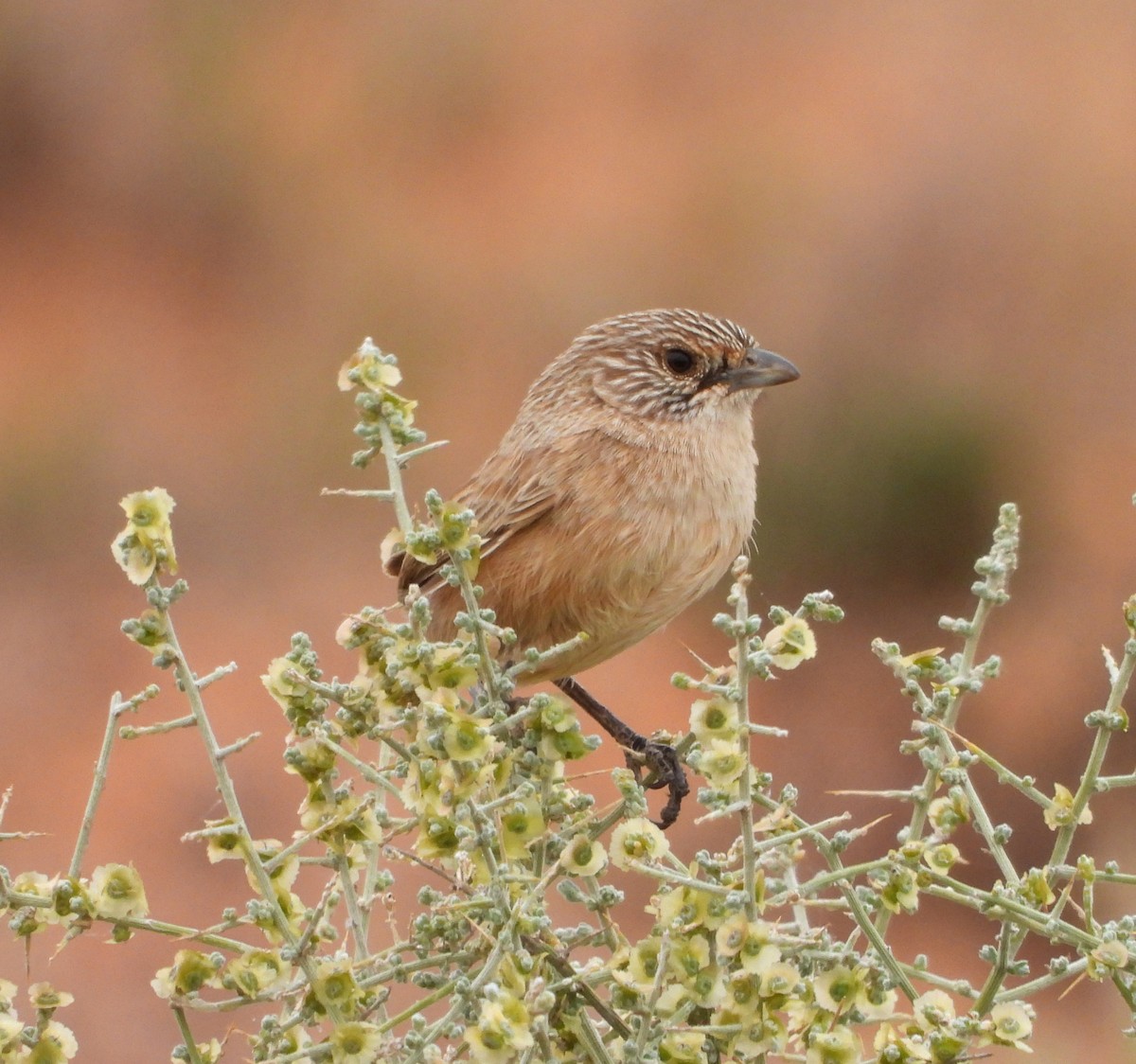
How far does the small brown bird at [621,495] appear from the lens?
11.2 ft

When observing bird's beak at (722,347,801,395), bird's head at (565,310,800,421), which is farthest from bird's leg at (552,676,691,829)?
bird's beak at (722,347,801,395)

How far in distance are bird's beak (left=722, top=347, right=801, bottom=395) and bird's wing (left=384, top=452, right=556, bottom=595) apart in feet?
1.95

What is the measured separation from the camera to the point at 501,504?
3.68 metres

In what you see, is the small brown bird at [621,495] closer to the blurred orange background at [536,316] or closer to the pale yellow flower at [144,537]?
the pale yellow flower at [144,537]

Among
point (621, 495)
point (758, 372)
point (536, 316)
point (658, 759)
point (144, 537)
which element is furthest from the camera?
point (536, 316)

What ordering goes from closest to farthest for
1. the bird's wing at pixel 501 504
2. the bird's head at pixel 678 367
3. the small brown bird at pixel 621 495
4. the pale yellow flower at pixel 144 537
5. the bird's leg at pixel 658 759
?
the pale yellow flower at pixel 144 537 → the bird's leg at pixel 658 759 → the small brown bird at pixel 621 495 → the bird's wing at pixel 501 504 → the bird's head at pixel 678 367

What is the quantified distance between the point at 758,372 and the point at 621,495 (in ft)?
2.15

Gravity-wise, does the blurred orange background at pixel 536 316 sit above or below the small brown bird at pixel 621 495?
above

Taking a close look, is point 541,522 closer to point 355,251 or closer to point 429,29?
point 355,251

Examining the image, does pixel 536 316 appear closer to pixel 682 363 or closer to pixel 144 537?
pixel 682 363

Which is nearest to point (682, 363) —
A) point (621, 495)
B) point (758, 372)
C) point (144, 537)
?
point (758, 372)

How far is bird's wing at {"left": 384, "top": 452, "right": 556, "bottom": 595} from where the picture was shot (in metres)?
3.59

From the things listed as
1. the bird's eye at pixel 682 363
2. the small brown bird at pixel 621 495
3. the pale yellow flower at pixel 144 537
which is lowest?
the pale yellow flower at pixel 144 537

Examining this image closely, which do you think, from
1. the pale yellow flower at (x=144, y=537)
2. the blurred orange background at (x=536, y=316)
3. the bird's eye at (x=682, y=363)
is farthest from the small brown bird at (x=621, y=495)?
the blurred orange background at (x=536, y=316)
